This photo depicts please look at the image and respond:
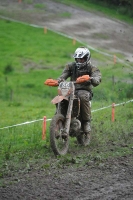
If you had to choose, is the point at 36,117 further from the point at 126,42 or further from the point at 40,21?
the point at 40,21

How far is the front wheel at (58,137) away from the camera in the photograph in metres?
11.4

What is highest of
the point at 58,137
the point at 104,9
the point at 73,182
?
the point at 73,182

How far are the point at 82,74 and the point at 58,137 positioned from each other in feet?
5.46

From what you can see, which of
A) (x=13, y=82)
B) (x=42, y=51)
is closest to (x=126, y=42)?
(x=42, y=51)

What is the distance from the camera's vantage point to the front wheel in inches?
450

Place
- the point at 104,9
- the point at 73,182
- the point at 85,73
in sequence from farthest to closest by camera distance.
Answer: the point at 104,9, the point at 85,73, the point at 73,182

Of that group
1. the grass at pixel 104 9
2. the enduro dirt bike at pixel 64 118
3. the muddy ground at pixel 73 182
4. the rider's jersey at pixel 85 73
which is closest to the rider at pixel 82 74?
the rider's jersey at pixel 85 73

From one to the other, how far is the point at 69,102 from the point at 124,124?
4.46 m

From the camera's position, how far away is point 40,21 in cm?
4175

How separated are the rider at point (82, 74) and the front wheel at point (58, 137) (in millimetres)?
808

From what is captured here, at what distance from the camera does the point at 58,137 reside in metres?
11.7

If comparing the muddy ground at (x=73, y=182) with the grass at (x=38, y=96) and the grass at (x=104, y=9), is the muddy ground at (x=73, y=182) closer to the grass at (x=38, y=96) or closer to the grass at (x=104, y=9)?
the grass at (x=38, y=96)

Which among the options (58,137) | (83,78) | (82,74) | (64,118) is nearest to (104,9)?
(82,74)

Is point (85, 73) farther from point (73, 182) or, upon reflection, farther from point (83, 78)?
point (73, 182)
